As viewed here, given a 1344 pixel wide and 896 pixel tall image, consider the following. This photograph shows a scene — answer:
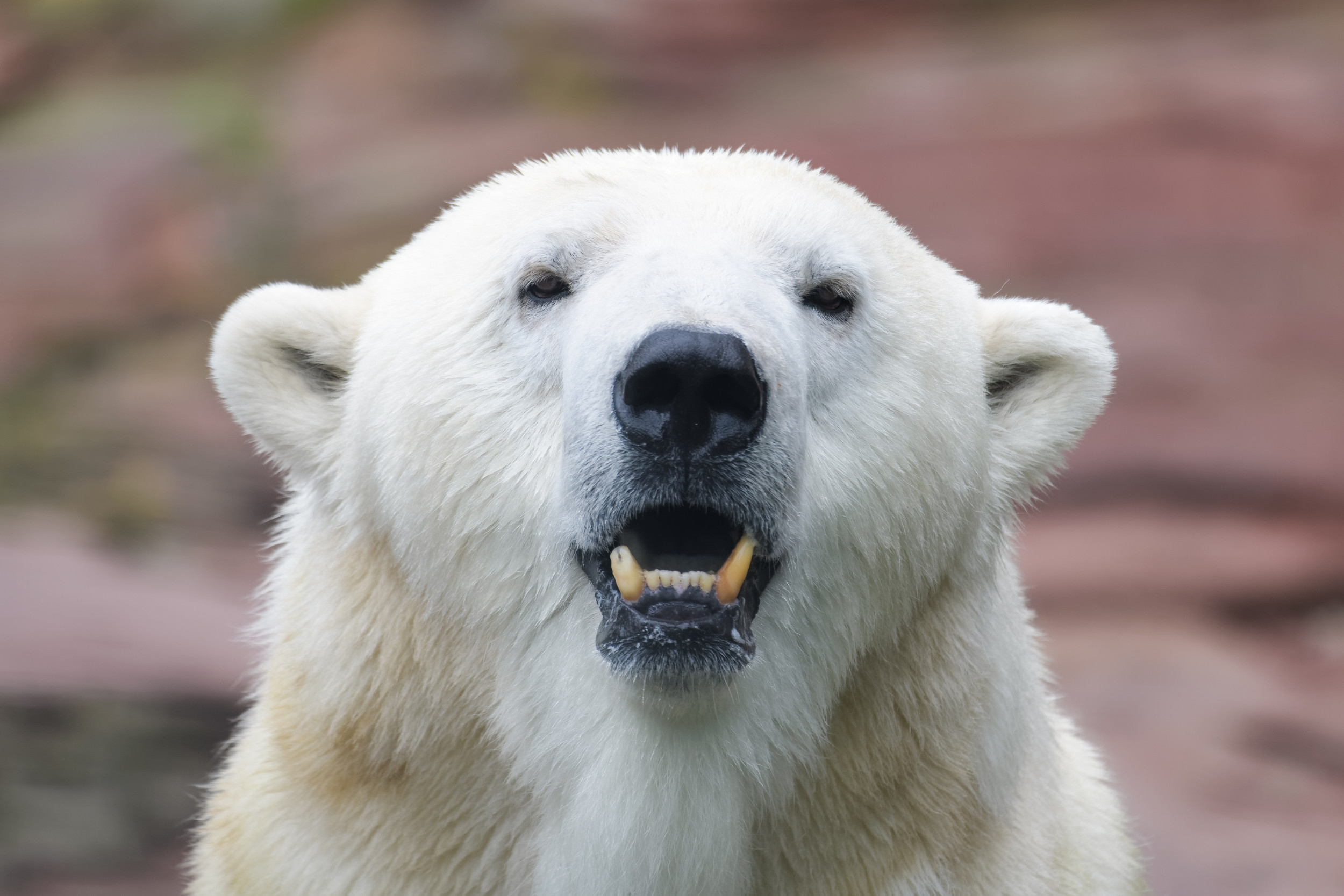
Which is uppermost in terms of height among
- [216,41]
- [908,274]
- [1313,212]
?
[1313,212]

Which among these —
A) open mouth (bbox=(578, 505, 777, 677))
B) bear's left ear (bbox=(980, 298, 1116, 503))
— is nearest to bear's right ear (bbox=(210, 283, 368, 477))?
open mouth (bbox=(578, 505, 777, 677))

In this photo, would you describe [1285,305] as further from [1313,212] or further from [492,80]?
[492,80]

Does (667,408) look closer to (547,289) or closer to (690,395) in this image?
(690,395)

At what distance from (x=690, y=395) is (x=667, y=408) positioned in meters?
0.05

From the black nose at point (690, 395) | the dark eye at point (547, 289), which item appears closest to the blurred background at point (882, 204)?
the dark eye at point (547, 289)

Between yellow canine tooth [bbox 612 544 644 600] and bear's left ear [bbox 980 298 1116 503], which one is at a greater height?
bear's left ear [bbox 980 298 1116 503]

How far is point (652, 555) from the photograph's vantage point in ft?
7.42

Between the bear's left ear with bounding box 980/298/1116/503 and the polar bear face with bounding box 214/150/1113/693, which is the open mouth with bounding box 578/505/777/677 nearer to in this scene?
the polar bear face with bounding box 214/150/1113/693

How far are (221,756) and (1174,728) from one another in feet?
14.0

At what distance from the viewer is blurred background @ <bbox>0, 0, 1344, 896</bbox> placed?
6969mm

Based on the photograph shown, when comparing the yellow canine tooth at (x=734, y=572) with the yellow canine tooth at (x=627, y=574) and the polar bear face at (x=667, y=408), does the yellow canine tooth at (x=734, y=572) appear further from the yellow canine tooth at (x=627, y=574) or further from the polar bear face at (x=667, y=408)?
the yellow canine tooth at (x=627, y=574)

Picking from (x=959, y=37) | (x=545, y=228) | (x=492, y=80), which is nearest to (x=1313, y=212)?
(x=959, y=37)

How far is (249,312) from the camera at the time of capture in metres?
2.73

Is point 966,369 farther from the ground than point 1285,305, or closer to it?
closer to it
